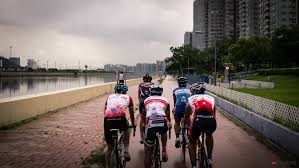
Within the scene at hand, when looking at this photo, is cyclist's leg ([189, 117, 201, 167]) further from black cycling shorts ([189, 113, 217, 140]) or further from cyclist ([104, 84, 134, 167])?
cyclist ([104, 84, 134, 167])

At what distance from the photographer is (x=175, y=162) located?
7.73m

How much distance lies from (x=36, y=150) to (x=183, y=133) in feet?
11.4

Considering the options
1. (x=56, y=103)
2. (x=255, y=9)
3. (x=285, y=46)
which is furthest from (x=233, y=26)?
(x=56, y=103)

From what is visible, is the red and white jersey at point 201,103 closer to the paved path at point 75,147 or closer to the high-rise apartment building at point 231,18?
the paved path at point 75,147

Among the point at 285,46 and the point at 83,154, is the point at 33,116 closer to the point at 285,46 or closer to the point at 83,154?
the point at 83,154

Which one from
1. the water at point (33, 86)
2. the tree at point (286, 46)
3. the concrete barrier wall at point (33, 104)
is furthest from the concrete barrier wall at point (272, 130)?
the tree at point (286, 46)

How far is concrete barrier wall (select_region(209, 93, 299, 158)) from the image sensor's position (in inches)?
326

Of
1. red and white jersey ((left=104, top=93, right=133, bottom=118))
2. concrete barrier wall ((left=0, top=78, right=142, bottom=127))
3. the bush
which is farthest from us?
the bush

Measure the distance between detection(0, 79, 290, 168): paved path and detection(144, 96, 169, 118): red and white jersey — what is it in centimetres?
158

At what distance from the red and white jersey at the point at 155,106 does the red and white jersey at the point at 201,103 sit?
51 centimetres

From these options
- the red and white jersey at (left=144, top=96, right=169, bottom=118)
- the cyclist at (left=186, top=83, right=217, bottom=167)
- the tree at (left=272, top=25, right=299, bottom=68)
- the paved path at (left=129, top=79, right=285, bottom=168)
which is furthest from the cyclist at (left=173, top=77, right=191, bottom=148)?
the tree at (left=272, top=25, right=299, bottom=68)

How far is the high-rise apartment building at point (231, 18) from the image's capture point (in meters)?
190

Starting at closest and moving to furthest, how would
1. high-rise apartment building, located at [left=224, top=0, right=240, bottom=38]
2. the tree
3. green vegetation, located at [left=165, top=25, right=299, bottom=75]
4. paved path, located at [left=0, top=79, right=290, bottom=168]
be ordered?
paved path, located at [left=0, top=79, right=290, bottom=168]
the tree
green vegetation, located at [left=165, top=25, right=299, bottom=75]
high-rise apartment building, located at [left=224, top=0, right=240, bottom=38]

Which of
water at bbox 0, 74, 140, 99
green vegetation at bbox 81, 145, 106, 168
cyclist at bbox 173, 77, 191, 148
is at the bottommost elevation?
green vegetation at bbox 81, 145, 106, 168
